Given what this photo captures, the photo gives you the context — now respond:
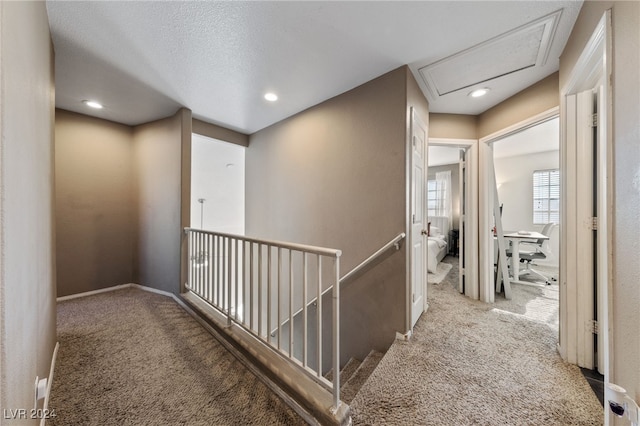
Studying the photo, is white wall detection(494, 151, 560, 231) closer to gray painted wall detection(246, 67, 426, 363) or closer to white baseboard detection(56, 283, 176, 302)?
gray painted wall detection(246, 67, 426, 363)

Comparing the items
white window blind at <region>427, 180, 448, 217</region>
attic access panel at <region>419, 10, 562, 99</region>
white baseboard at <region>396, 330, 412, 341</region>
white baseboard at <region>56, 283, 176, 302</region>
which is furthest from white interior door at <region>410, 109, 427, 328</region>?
white window blind at <region>427, 180, 448, 217</region>

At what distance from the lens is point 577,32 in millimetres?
1431

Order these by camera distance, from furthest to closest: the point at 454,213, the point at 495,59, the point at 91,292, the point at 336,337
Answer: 1. the point at 454,213
2. the point at 91,292
3. the point at 495,59
4. the point at 336,337

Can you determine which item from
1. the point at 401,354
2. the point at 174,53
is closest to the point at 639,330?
the point at 401,354

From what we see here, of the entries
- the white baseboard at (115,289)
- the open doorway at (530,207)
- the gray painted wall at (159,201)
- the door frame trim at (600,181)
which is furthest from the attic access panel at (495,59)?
the white baseboard at (115,289)

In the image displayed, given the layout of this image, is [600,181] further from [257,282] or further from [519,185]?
[519,185]

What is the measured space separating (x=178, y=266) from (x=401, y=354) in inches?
103

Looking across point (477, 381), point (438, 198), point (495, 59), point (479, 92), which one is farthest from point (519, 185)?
point (477, 381)

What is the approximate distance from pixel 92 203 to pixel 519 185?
26.0ft

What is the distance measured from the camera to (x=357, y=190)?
7.54 feet

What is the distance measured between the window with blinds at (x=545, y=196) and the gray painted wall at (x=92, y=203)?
7720 mm

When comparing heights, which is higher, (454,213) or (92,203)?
(92,203)

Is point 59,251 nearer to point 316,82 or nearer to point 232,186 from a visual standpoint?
point 232,186

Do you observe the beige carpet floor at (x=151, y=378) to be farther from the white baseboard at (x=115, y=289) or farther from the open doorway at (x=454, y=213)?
the open doorway at (x=454, y=213)
